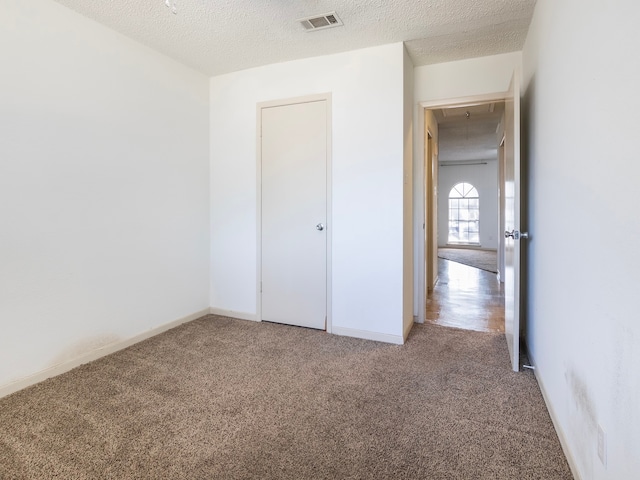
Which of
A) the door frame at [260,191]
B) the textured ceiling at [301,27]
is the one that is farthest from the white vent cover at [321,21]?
the door frame at [260,191]

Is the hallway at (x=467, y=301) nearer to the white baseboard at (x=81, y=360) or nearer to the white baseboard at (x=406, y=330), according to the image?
the white baseboard at (x=406, y=330)

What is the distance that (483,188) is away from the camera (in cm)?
1081

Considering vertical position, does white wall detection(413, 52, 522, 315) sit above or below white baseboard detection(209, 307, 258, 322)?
above

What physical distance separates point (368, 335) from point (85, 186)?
254 centimetres

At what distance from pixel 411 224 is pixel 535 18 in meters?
1.82

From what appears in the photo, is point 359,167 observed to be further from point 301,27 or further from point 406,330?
point 406,330

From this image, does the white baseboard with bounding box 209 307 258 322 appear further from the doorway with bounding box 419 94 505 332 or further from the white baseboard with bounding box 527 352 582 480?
the white baseboard with bounding box 527 352 582 480

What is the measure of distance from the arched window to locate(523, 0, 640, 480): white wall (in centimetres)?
948

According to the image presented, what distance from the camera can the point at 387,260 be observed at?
9.91 ft

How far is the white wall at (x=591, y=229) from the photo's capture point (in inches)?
39.3

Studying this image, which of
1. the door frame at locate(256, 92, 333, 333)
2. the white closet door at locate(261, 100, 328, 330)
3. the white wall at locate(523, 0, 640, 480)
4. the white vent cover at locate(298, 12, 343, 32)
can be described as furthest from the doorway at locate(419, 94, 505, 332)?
the white wall at locate(523, 0, 640, 480)

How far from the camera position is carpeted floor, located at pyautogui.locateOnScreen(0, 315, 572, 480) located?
1.52m

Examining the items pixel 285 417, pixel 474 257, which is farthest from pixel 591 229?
pixel 474 257

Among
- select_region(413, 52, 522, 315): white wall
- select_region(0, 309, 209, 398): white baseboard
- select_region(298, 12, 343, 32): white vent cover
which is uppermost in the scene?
select_region(298, 12, 343, 32): white vent cover
